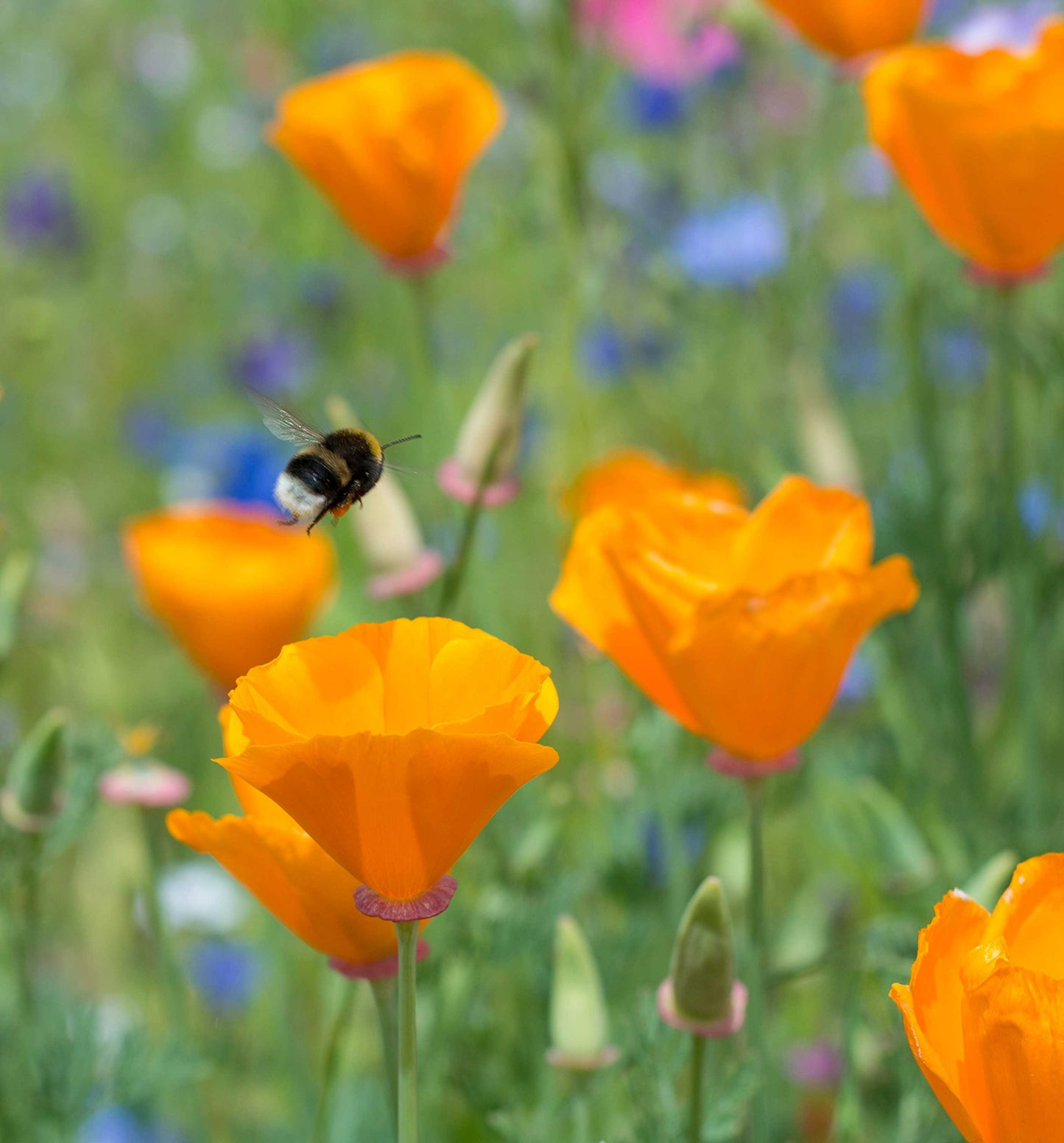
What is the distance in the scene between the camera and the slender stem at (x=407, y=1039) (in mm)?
556

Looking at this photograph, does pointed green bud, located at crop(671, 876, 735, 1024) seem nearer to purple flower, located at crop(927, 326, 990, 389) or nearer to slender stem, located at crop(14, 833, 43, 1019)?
slender stem, located at crop(14, 833, 43, 1019)

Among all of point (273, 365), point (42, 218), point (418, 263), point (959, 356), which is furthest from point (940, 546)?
point (42, 218)

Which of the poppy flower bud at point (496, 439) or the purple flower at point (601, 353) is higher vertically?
the poppy flower bud at point (496, 439)

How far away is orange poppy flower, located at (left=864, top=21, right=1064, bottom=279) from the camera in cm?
94

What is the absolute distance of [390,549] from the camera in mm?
1006

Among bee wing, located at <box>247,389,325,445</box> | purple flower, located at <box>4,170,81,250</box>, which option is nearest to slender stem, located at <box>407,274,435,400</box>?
bee wing, located at <box>247,389,325,445</box>

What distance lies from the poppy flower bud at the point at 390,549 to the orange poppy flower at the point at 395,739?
15.3 inches

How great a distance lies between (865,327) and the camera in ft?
9.27

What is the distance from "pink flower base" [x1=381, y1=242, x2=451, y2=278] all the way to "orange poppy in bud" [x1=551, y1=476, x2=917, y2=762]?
45 centimetres

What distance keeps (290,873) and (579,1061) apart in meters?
0.24

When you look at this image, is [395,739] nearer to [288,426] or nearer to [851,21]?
[288,426]

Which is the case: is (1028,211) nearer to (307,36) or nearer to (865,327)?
(865,327)

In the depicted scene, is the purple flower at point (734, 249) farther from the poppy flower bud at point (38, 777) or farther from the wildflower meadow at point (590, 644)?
the poppy flower bud at point (38, 777)

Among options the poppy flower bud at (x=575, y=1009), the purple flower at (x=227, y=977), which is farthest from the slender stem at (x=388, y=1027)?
the purple flower at (x=227, y=977)
